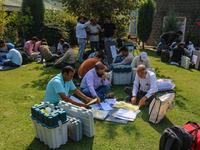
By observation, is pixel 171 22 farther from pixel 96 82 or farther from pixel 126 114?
pixel 126 114

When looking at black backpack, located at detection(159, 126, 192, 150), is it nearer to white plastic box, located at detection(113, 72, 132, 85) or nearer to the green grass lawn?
the green grass lawn

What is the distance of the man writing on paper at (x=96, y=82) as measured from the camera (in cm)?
455

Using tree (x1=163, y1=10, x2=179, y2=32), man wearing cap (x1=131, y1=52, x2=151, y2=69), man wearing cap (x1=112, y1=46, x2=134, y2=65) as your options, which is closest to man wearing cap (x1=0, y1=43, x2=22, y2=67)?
man wearing cap (x1=112, y1=46, x2=134, y2=65)

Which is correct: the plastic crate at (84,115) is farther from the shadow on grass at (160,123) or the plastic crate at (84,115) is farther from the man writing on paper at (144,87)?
the man writing on paper at (144,87)

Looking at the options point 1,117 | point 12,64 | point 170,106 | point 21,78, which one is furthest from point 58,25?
point 170,106

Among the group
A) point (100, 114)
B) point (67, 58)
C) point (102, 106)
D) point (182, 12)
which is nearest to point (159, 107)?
point (100, 114)

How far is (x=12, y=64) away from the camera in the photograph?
827 centimetres

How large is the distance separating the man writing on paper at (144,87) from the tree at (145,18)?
11.2m

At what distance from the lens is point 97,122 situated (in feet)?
12.8

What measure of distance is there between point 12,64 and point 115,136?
6664mm

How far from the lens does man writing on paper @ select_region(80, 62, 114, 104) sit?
4547mm

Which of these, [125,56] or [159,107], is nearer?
[159,107]

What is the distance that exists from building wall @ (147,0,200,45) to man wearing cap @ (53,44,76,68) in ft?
36.0

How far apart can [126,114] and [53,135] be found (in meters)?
1.86
